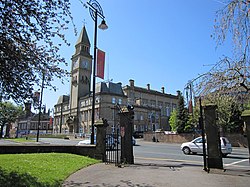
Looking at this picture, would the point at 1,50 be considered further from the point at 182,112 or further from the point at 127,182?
the point at 182,112

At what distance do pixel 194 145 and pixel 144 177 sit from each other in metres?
13.3

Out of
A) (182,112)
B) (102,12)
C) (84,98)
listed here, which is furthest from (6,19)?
(84,98)

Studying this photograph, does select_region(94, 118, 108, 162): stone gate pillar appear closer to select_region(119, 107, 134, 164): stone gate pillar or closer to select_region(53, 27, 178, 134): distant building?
select_region(119, 107, 134, 164): stone gate pillar

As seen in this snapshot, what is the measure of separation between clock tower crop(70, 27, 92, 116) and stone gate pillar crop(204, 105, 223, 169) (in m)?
71.7

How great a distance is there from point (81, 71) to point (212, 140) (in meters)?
72.8

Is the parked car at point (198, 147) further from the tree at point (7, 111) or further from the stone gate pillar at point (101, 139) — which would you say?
the tree at point (7, 111)

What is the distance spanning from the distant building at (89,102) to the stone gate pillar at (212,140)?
59.0 metres

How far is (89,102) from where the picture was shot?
7481 centimetres

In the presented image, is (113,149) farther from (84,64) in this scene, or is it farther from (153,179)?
(84,64)

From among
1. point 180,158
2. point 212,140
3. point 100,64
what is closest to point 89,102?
point 180,158

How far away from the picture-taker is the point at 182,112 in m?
53.1

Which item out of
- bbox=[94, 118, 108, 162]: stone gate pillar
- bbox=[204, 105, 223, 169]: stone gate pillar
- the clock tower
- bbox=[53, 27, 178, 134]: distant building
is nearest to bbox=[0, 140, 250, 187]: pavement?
bbox=[204, 105, 223, 169]: stone gate pillar

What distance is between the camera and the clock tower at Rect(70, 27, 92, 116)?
79.8 metres

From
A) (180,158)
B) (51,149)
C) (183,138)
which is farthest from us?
(183,138)
